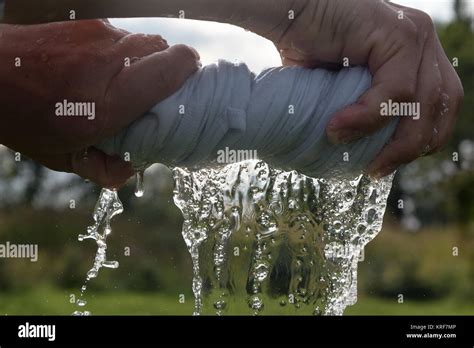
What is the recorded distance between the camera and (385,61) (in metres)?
1.39

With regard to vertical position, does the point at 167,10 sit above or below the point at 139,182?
above

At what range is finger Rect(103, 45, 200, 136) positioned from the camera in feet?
4.40

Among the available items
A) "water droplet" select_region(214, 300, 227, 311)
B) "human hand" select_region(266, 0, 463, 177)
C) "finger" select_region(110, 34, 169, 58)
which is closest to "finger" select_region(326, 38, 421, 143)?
"human hand" select_region(266, 0, 463, 177)

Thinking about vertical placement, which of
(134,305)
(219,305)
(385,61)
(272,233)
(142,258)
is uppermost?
(385,61)

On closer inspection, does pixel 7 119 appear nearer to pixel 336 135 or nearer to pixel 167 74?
pixel 167 74

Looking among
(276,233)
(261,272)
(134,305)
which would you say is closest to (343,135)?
(276,233)

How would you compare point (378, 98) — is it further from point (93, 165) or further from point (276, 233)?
point (276, 233)

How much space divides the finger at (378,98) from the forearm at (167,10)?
15 centimetres

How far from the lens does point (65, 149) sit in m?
1.38

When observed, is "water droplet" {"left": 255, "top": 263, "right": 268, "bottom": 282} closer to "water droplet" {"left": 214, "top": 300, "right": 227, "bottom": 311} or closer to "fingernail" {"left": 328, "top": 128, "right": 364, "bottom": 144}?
"water droplet" {"left": 214, "top": 300, "right": 227, "bottom": 311}

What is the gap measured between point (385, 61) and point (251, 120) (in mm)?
201
